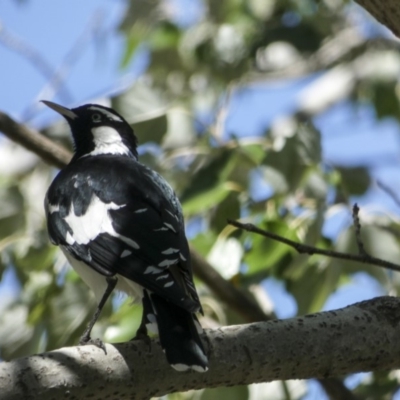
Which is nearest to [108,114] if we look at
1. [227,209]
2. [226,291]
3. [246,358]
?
[227,209]

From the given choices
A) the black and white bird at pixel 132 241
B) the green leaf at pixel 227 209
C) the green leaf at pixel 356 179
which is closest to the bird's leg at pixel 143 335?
the black and white bird at pixel 132 241

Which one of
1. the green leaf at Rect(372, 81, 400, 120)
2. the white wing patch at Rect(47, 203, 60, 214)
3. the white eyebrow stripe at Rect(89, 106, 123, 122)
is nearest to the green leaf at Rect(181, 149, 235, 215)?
the white wing patch at Rect(47, 203, 60, 214)

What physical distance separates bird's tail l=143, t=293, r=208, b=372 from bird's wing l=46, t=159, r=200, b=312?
0.18 feet

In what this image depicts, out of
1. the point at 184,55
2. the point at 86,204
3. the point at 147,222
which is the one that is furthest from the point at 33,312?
the point at 184,55

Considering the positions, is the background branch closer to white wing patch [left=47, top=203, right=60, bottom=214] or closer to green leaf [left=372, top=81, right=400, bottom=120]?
white wing patch [left=47, top=203, right=60, bottom=214]

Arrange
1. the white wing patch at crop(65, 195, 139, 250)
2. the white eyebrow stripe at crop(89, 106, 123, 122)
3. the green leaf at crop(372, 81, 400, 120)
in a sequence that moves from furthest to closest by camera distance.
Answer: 1. the green leaf at crop(372, 81, 400, 120)
2. the white eyebrow stripe at crop(89, 106, 123, 122)
3. the white wing patch at crop(65, 195, 139, 250)

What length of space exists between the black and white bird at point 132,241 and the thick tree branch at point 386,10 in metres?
0.87

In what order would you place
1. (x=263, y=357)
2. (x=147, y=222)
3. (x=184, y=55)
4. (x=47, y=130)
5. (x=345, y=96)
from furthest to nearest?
(x=345, y=96), (x=184, y=55), (x=47, y=130), (x=147, y=222), (x=263, y=357)

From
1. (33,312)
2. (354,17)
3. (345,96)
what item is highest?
(33,312)

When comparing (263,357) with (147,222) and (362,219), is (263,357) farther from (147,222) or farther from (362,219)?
(362,219)

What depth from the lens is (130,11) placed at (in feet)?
18.0

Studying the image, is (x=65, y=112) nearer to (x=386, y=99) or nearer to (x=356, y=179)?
(x=356, y=179)

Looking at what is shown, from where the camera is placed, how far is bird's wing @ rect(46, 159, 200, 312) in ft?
8.90

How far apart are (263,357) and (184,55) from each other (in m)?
3.29
